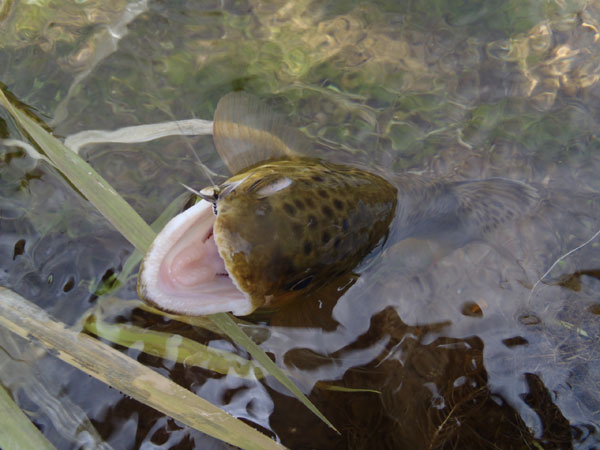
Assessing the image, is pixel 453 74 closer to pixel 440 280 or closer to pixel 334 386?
pixel 440 280

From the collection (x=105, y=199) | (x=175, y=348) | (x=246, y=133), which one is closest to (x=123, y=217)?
(x=105, y=199)

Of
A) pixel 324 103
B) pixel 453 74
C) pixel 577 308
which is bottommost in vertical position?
pixel 577 308

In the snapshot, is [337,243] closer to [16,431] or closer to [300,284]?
[300,284]

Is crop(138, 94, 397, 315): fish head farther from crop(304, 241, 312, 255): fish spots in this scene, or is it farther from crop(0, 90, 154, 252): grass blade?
crop(0, 90, 154, 252): grass blade

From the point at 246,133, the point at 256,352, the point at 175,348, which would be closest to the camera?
the point at 256,352

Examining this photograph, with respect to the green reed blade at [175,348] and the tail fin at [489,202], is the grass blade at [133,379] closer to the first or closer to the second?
the green reed blade at [175,348]

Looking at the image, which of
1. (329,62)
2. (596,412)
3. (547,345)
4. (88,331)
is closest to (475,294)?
(547,345)

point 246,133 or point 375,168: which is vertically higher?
point 246,133

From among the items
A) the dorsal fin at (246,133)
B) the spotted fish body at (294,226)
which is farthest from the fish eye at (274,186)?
the dorsal fin at (246,133)
